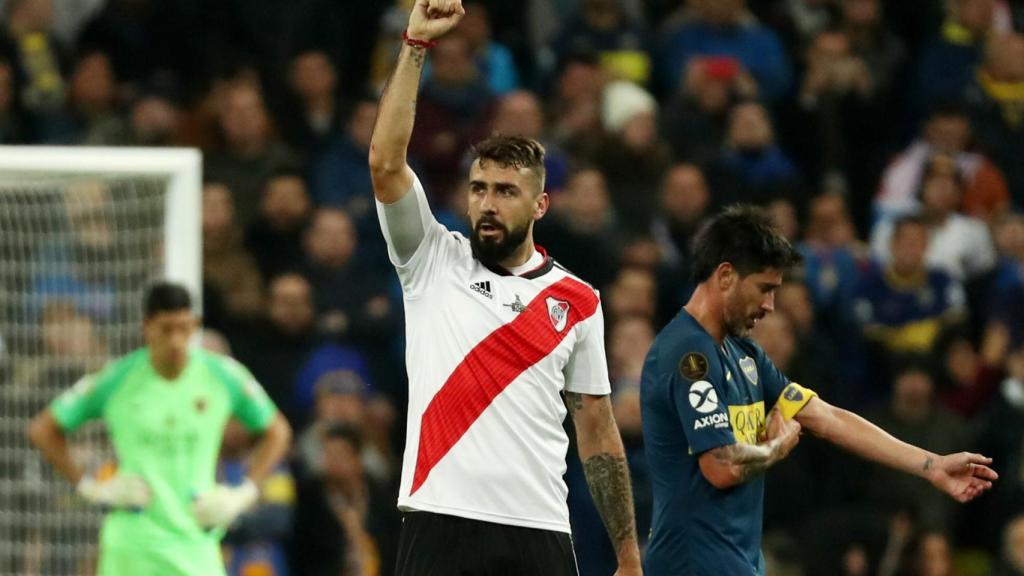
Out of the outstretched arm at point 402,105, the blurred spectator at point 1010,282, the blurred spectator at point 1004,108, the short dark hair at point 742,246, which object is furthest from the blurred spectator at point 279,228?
the outstretched arm at point 402,105

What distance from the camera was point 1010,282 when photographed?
12.5m

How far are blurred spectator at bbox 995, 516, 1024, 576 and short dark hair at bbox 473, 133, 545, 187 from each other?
5.44 m

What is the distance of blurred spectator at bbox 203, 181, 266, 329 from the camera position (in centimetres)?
1169

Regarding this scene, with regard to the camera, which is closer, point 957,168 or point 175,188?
point 175,188

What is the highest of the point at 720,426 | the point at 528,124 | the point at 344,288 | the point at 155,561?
the point at 528,124

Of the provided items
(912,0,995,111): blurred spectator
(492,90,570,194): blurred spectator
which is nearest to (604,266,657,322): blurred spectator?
(492,90,570,194): blurred spectator

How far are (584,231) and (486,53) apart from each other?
2317 millimetres

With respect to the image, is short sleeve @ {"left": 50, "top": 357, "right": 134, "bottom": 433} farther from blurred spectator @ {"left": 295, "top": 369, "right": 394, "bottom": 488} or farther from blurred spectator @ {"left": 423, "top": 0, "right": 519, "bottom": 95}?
blurred spectator @ {"left": 423, "top": 0, "right": 519, "bottom": 95}

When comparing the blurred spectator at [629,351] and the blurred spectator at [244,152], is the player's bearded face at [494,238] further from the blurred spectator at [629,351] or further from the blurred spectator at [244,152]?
the blurred spectator at [244,152]

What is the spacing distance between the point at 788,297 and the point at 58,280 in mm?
4529

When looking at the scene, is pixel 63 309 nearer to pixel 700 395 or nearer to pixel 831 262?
pixel 700 395

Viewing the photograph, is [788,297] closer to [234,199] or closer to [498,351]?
[234,199]

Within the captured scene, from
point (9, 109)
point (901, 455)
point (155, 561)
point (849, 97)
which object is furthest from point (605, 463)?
point (849, 97)

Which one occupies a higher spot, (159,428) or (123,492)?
(159,428)
